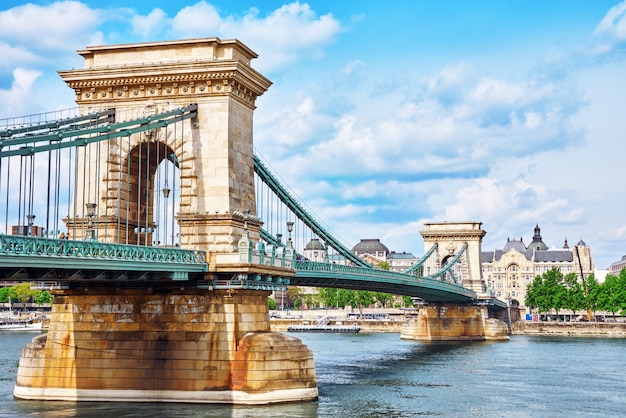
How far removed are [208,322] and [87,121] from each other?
12.0m

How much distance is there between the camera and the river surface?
38844 mm

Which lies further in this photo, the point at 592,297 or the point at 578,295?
the point at 578,295

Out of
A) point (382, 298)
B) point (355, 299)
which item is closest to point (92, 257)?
point (355, 299)

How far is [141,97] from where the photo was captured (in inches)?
1719

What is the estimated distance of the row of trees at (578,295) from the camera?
136000mm

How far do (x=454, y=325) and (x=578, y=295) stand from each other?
40711 millimetres

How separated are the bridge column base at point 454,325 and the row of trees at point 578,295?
31820mm

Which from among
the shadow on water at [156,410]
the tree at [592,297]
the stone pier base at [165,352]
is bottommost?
the shadow on water at [156,410]

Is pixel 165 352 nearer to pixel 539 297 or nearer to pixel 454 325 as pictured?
pixel 454 325

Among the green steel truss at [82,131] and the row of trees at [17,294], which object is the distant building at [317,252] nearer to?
the green steel truss at [82,131]

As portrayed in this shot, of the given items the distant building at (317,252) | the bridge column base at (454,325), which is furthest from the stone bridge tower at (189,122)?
the bridge column base at (454,325)

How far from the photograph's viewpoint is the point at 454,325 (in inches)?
4437

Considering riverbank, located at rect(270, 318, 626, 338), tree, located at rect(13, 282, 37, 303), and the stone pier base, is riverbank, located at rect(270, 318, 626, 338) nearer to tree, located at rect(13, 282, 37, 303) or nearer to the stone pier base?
tree, located at rect(13, 282, 37, 303)

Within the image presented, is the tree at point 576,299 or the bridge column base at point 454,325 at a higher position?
the tree at point 576,299
